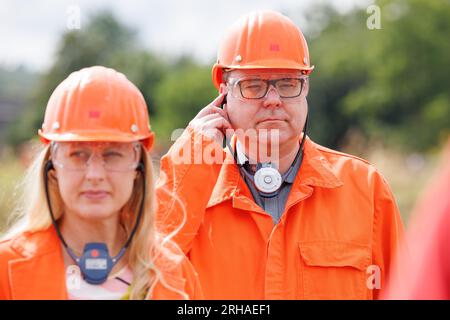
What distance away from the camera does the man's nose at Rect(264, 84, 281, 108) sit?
4.40 meters

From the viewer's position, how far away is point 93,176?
3.49m

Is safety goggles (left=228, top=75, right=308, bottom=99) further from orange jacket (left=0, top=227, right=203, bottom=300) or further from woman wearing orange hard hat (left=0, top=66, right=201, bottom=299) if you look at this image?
orange jacket (left=0, top=227, right=203, bottom=300)

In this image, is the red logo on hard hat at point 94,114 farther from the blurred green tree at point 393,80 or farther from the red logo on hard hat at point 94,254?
the blurred green tree at point 393,80

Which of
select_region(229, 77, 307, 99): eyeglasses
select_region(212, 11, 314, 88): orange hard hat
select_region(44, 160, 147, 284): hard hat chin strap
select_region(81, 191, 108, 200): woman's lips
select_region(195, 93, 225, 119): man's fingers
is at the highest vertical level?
select_region(212, 11, 314, 88): orange hard hat

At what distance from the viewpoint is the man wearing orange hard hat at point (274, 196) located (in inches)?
166

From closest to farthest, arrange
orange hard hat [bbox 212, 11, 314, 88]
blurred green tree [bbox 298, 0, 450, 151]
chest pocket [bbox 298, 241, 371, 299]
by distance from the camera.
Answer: chest pocket [bbox 298, 241, 371, 299]
orange hard hat [bbox 212, 11, 314, 88]
blurred green tree [bbox 298, 0, 450, 151]

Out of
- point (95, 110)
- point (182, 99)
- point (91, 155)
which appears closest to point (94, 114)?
point (95, 110)

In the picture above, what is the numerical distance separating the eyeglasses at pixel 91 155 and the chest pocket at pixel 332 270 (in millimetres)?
1009

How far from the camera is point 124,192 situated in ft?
11.7

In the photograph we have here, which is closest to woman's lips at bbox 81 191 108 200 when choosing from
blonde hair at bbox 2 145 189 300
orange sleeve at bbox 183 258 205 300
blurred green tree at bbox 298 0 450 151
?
blonde hair at bbox 2 145 189 300

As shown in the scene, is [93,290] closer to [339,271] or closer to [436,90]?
[339,271]

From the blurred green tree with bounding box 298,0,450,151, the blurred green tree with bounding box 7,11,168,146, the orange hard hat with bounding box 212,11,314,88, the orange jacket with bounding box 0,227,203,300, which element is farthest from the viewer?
the blurred green tree with bounding box 7,11,168,146

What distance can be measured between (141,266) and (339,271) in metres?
1.06

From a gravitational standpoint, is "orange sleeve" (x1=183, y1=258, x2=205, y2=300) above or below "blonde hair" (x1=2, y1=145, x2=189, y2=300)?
below
